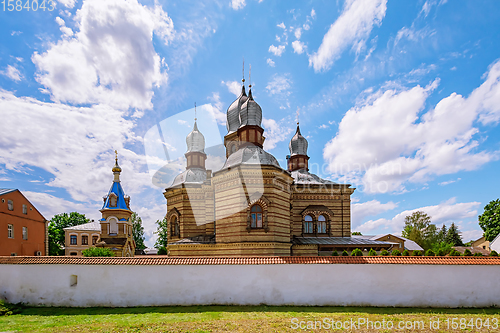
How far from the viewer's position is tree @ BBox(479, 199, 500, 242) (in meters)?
40.4

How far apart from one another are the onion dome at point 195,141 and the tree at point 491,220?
4210 centimetres

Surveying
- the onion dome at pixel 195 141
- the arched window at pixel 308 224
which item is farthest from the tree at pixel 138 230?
the arched window at pixel 308 224

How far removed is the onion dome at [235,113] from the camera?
24500mm

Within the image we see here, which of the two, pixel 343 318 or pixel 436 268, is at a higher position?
pixel 436 268

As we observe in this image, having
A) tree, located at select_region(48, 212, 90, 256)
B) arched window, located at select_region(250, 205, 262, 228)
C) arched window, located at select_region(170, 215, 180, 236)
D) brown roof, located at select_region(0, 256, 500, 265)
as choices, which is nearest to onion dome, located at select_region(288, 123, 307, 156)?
arched window, located at select_region(250, 205, 262, 228)

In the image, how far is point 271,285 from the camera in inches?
434

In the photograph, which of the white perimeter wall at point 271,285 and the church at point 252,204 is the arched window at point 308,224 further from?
the white perimeter wall at point 271,285

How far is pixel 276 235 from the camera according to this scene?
54.5ft

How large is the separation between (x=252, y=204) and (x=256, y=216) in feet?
2.48

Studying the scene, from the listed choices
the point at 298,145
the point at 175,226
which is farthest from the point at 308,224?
the point at 175,226

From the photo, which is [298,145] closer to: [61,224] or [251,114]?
[251,114]

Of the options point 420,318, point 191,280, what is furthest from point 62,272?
point 420,318

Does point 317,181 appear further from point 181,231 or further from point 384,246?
point 181,231

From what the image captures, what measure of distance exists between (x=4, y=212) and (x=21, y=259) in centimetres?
1278
